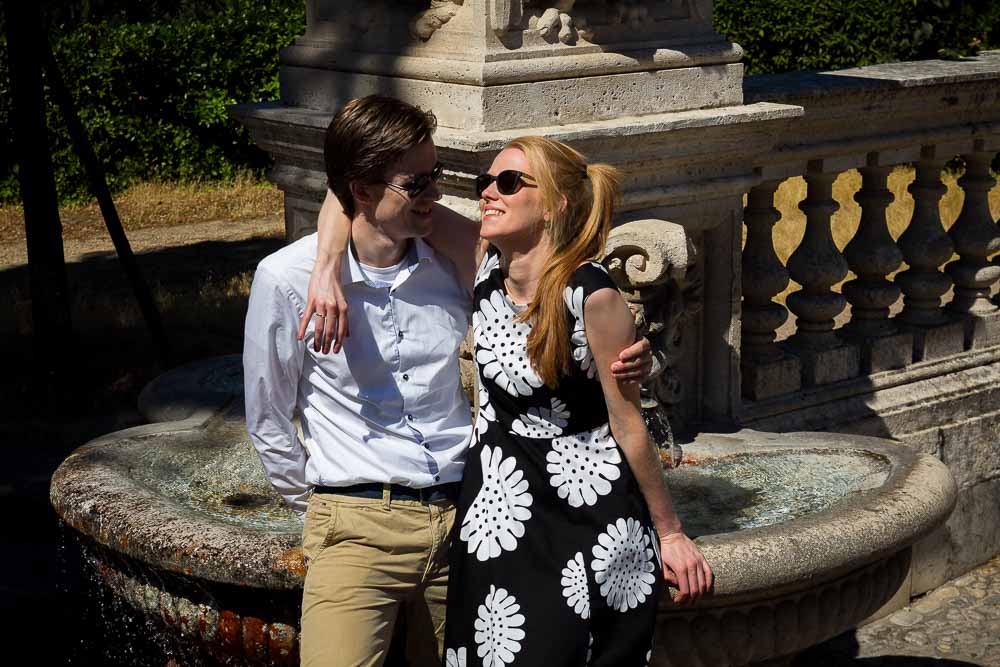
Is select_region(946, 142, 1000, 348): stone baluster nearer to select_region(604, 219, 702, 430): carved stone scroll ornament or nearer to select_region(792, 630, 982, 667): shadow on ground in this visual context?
select_region(792, 630, 982, 667): shadow on ground

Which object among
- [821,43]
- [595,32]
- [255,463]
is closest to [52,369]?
[255,463]

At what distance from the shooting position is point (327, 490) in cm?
264

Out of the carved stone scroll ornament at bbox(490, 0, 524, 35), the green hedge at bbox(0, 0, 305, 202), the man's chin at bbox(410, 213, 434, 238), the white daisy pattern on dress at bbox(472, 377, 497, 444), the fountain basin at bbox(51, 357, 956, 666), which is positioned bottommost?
the green hedge at bbox(0, 0, 305, 202)

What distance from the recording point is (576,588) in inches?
97.5

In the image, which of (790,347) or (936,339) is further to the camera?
(936,339)

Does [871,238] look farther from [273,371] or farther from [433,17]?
[273,371]

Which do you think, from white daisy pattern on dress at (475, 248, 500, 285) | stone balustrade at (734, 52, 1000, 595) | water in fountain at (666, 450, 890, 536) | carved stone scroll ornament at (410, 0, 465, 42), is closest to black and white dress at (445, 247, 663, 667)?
white daisy pattern on dress at (475, 248, 500, 285)

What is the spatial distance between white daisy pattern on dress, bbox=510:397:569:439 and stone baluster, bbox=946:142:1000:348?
2.96 metres

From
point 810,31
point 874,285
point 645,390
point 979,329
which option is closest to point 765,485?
point 645,390

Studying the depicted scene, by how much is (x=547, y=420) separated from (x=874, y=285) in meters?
2.53

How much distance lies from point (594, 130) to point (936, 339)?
2.02 metres

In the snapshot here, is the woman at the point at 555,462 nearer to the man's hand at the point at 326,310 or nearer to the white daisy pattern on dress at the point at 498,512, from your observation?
the white daisy pattern on dress at the point at 498,512

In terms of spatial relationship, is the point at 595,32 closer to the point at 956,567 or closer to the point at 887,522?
the point at 887,522

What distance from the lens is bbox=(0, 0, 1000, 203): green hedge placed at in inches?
518
